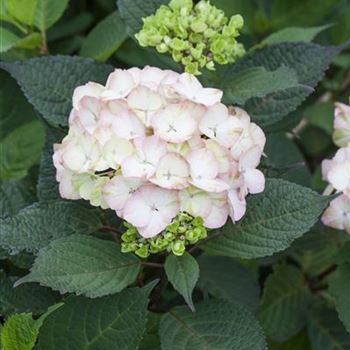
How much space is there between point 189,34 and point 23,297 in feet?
1.58

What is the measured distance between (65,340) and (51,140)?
311 millimetres

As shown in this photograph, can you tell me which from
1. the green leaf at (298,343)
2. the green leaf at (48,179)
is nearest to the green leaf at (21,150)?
the green leaf at (48,179)

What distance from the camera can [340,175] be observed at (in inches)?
48.5

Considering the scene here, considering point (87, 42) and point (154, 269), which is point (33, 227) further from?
point (87, 42)

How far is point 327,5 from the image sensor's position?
76.6 inches

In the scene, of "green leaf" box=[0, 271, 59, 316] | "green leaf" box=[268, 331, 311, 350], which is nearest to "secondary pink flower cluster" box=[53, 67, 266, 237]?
"green leaf" box=[0, 271, 59, 316]

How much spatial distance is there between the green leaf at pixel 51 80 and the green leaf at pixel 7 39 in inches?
6.9

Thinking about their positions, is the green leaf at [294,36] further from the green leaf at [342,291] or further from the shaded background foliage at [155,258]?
the green leaf at [342,291]

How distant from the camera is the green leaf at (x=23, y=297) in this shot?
1.27m

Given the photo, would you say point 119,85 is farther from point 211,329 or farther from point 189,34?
point 211,329

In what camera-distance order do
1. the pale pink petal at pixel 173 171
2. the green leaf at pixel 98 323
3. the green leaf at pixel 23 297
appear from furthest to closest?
1. the green leaf at pixel 23 297
2. the green leaf at pixel 98 323
3. the pale pink petal at pixel 173 171

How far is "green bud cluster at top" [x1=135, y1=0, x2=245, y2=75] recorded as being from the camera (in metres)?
1.18

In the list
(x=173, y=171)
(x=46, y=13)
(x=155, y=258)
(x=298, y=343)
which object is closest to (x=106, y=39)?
(x=46, y=13)

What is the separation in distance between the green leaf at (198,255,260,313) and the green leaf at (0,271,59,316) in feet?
1.02
